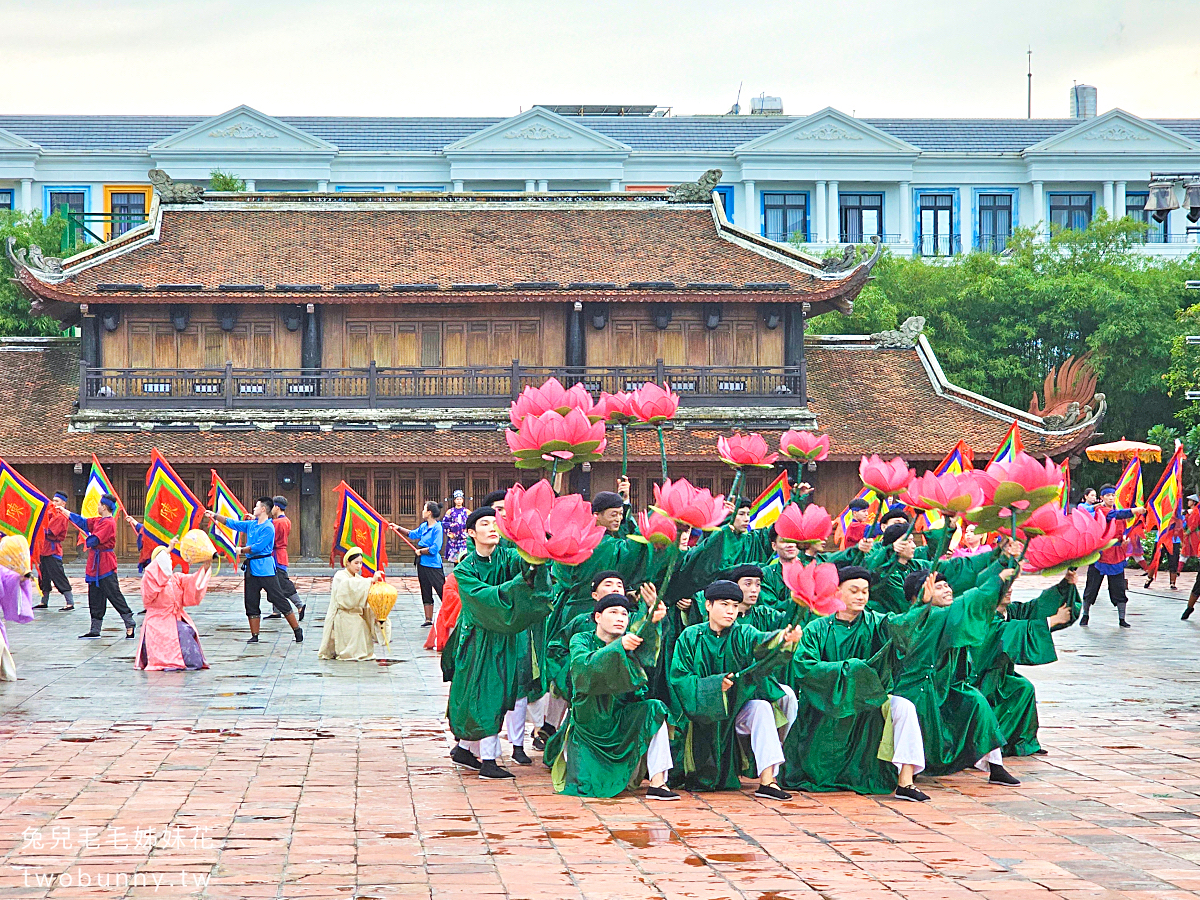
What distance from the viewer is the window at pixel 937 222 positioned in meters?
46.9

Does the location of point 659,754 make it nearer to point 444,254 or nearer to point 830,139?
point 444,254

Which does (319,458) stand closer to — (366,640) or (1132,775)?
(366,640)

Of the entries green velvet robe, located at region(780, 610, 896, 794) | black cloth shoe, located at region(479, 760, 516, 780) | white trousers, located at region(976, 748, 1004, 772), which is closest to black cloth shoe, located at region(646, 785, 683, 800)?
green velvet robe, located at region(780, 610, 896, 794)

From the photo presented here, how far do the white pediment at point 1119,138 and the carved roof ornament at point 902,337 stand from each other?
669 inches

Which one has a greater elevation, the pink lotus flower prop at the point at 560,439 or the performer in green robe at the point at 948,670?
the pink lotus flower prop at the point at 560,439

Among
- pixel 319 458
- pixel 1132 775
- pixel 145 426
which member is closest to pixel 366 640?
pixel 1132 775

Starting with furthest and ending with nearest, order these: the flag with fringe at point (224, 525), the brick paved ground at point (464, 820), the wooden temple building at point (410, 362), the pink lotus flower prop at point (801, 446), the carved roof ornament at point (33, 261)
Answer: the wooden temple building at point (410, 362) < the carved roof ornament at point (33, 261) < the flag with fringe at point (224, 525) < the pink lotus flower prop at point (801, 446) < the brick paved ground at point (464, 820)

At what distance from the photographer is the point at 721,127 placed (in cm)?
4778

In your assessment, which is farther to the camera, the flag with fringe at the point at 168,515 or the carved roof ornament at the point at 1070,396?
the carved roof ornament at the point at 1070,396

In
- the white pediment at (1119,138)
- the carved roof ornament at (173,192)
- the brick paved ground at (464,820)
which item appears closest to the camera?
the brick paved ground at (464,820)

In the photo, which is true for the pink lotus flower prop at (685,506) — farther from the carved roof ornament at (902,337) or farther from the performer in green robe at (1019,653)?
the carved roof ornament at (902,337)

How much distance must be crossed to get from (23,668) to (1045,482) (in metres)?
9.85

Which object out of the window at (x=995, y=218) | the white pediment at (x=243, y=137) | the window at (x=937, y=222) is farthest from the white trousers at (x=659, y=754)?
the window at (x=995, y=218)

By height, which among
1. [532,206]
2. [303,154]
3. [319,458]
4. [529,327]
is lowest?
[319,458]
